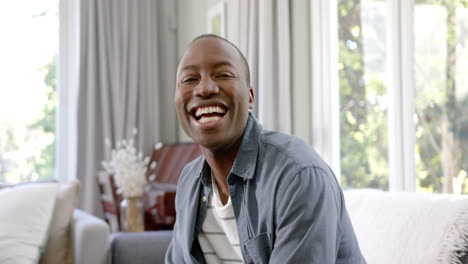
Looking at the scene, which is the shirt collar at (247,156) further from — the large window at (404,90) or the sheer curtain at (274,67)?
the sheer curtain at (274,67)

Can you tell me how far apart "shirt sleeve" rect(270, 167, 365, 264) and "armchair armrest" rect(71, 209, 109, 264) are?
4.35ft

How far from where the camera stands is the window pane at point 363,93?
8.93 feet

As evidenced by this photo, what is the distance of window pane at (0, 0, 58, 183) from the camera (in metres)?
4.40

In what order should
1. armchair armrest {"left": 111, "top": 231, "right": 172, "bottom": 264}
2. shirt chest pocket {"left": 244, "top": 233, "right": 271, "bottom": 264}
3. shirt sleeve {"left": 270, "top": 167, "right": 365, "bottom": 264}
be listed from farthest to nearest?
armchair armrest {"left": 111, "top": 231, "right": 172, "bottom": 264}, shirt chest pocket {"left": 244, "top": 233, "right": 271, "bottom": 264}, shirt sleeve {"left": 270, "top": 167, "right": 365, "bottom": 264}

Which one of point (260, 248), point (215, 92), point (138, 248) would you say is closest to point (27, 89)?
point (138, 248)

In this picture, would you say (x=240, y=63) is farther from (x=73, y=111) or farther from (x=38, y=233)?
(x=73, y=111)

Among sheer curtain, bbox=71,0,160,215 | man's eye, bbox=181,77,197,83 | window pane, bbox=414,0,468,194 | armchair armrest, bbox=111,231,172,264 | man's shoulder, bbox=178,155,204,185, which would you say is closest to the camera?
man's eye, bbox=181,77,197,83

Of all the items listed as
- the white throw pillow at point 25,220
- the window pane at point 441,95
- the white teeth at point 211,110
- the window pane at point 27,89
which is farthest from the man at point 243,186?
the window pane at point 27,89

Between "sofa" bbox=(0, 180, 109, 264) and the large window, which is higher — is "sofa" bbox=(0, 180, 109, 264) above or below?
below

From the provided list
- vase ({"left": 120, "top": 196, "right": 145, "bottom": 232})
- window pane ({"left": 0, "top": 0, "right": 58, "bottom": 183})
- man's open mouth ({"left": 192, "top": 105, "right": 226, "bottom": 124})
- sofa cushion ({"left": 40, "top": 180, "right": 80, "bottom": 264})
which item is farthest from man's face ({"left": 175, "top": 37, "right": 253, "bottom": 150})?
window pane ({"left": 0, "top": 0, "right": 58, "bottom": 183})

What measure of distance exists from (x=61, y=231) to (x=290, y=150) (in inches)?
65.4

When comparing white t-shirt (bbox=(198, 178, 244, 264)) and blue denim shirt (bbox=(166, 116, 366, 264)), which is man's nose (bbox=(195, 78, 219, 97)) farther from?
white t-shirt (bbox=(198, 178, 244, 264))

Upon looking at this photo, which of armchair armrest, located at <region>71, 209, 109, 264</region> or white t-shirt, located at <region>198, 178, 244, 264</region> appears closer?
white t-shirt, located at <region>198, 178, 244, 264</region>

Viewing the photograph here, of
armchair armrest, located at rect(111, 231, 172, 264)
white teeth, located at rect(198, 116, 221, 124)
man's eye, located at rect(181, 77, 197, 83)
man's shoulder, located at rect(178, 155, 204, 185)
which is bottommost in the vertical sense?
armchair armrest, located at rect(111, 231, 172, 264)
